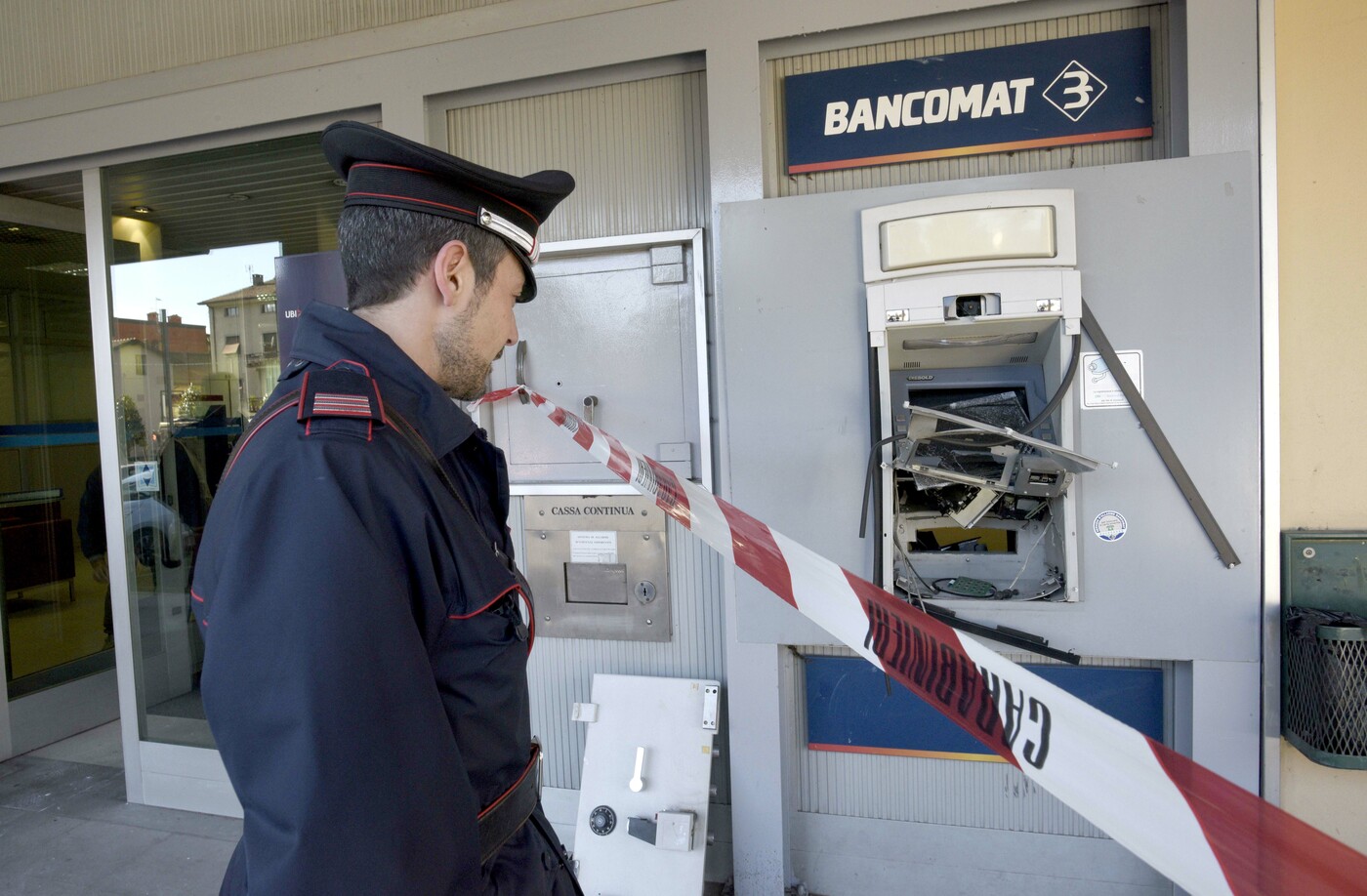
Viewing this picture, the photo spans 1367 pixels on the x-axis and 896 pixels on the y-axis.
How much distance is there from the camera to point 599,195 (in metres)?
3.11

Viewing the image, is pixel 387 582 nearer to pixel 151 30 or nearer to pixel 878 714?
pixel 878 714

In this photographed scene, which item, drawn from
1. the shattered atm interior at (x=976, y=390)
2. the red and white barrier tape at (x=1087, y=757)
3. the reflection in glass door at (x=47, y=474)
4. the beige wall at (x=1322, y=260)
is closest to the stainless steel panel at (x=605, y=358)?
the shattered atm interior at (x=976, y=390)

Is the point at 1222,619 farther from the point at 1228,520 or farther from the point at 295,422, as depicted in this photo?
the point at 295,422

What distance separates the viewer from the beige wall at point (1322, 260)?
2283 millimetres

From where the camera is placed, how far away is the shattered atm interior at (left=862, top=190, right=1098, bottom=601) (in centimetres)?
227

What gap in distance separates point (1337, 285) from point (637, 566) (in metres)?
2.45

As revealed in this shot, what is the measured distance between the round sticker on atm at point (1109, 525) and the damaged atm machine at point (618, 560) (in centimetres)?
131

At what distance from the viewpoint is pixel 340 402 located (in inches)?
39.6

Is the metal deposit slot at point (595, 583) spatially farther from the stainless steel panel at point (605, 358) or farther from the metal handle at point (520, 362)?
the metal handle at point (520, 362)

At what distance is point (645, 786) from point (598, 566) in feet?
2.77

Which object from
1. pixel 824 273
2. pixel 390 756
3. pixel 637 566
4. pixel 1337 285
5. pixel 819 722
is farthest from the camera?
pixel 637 566

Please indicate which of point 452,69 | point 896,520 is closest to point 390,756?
point 896,520

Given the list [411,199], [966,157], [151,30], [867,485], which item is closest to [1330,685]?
[867,485]

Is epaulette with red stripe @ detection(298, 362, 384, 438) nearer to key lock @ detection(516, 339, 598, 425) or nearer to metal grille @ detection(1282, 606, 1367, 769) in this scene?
key lock @ detection(516, 339, 598, 425)
